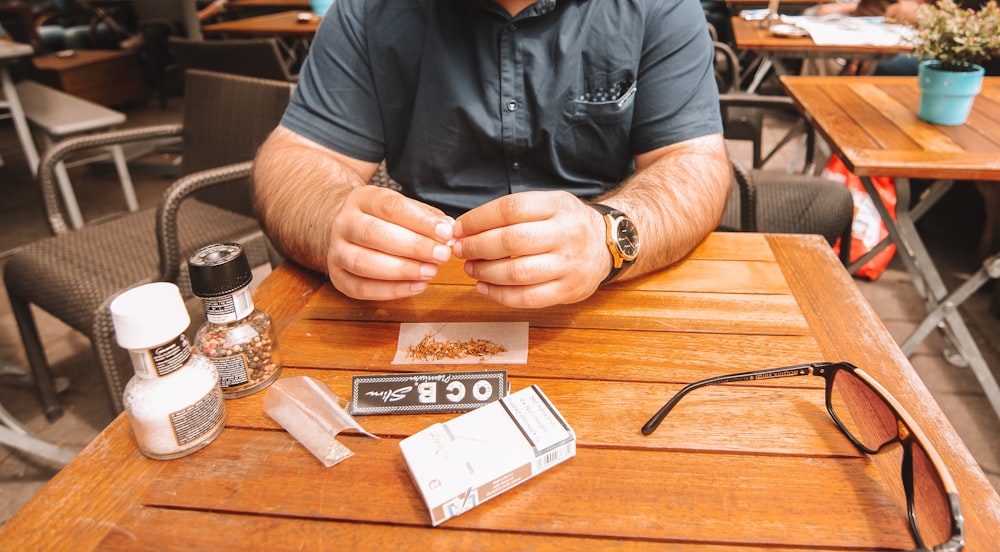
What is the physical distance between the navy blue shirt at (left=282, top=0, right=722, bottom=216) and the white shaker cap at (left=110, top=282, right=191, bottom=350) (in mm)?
734

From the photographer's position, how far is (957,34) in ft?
4.83

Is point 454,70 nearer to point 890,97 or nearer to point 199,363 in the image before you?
point 199,363

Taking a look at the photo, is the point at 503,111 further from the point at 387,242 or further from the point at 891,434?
the point at 891,434

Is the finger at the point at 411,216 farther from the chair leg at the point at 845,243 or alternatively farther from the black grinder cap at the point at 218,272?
the chair leg at the point at 845,243

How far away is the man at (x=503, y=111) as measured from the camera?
3.63 ft

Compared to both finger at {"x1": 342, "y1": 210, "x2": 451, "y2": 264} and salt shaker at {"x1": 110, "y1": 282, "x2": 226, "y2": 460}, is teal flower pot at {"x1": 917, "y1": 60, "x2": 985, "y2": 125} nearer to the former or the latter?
finger at {"x1": 342, "y1": 210, "x2": 451, "y2": 264}

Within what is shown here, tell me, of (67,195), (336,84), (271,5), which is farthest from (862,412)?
(271,5)

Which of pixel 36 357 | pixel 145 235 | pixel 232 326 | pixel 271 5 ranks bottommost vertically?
pixel 36 357

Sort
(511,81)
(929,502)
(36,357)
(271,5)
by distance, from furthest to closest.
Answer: (271,5) → (36,357) → (511,81) → (929,502)

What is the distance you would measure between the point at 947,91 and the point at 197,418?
181cm

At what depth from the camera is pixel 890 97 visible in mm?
1867

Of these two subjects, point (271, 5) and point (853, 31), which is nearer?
point (853, 31)

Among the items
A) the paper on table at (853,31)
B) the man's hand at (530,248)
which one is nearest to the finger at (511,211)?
the man's hand at (530,248)

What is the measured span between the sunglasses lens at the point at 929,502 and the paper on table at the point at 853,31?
248 centimetres
